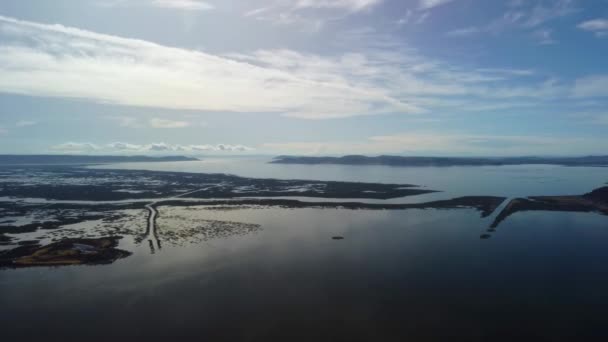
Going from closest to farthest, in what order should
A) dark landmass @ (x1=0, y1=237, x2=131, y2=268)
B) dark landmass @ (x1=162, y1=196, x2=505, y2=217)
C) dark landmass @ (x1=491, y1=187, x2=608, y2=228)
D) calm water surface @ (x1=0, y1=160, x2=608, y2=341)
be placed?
calm water surface @ (x1=0, y1=160, x2=608, y2=341)
dark landmass @ (x1=0, y1=237, x2=131, y2=268)
dark landmass @ (x1=491, y1=187, x2=608, y2=228)
dark landmass @ (x1=162, y1=196, x2=505, y2=217)

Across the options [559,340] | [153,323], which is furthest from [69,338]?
[559,340]

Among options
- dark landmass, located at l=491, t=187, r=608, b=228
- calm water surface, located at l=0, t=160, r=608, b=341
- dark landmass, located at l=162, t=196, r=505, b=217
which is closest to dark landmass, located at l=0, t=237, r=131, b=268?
calm water surface, located at l=0, t=160, r=608, b=341

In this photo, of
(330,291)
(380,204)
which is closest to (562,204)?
(380,204)

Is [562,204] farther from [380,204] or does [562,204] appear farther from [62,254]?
[62,254]

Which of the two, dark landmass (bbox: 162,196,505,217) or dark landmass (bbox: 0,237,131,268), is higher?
dark landmass (bbox: 162,196,505,217)

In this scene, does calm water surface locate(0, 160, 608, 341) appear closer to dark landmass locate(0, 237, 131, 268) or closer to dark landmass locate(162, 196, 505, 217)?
dark landmass locate(0, 237, 131, 268)

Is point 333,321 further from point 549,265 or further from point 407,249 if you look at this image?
point 549,265

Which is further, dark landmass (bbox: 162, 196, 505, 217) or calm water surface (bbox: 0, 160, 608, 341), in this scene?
dark landmass (bbox: 162, 196, 505, 217)
